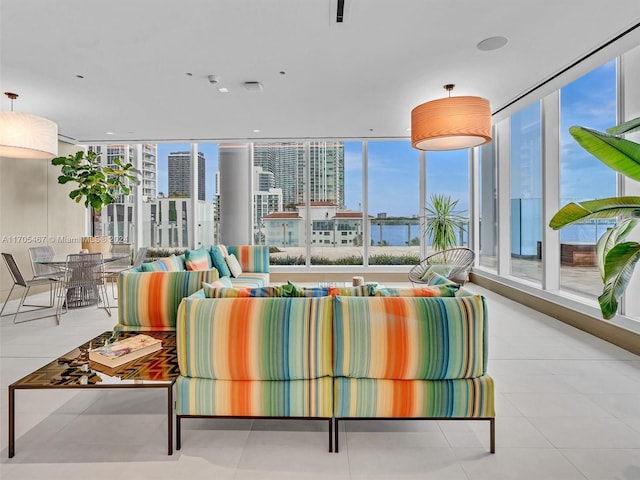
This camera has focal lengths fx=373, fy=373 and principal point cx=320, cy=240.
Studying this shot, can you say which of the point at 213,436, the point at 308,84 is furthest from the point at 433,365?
the point at 308,84

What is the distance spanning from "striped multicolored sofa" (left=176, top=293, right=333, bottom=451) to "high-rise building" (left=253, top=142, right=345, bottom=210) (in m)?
5.82

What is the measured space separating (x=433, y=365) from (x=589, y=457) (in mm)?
948

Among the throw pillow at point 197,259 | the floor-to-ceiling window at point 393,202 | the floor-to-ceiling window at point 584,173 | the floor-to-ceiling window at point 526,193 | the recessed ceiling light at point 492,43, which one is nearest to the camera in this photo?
the recessed ceiling light at point 492,43

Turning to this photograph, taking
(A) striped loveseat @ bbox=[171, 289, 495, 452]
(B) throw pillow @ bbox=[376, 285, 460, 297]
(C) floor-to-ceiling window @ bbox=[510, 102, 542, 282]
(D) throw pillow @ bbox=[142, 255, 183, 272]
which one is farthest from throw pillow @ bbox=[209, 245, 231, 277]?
(C) floor-to-ceiling window @ bbox=[510, 102, 542, 282]

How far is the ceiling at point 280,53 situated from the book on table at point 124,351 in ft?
8.12

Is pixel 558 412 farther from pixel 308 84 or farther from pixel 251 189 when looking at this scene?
pixel 251 189

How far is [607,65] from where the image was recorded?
13.5 ft

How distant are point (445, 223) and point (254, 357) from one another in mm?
5917

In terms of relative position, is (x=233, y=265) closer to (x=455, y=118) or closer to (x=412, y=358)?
(x=455, y=118)

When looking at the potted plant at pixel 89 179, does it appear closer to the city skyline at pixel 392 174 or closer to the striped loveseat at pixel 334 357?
the city skyline at pixel 392 174

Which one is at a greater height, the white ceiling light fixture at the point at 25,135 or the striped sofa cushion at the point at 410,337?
the white ceiling light fixture at the point at 25,135

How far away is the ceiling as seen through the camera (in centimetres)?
292

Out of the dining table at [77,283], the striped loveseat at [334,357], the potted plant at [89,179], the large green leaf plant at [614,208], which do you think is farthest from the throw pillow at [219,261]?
the large green leaf plant at [614,208]

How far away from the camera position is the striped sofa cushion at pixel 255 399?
2035mm
